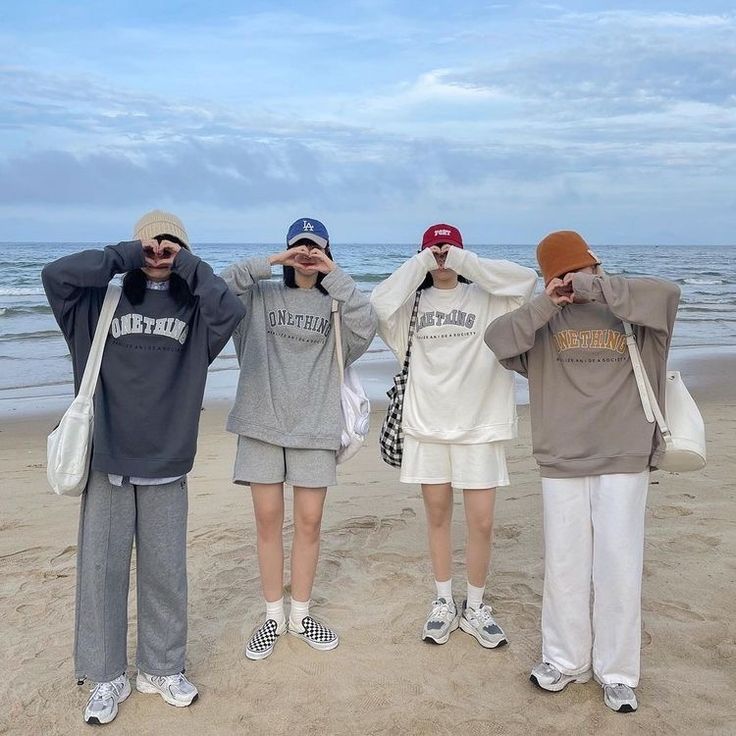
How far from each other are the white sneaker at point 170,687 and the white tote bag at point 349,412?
121cm

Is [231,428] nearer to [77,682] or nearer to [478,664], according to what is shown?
[77,682]

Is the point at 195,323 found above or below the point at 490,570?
above

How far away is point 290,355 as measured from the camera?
386cm

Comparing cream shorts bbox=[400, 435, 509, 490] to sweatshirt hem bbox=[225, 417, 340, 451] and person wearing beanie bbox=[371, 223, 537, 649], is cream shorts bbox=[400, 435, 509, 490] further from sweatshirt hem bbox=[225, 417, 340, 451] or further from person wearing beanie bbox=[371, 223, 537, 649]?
sweatshirt hem bbox=[225, 417, 340, 451]

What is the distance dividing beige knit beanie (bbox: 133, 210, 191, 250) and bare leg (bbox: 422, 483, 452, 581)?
65.8 inches

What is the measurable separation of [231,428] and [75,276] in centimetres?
109

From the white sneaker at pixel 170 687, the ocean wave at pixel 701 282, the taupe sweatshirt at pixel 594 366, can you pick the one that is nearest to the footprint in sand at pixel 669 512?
the taupe sweatshirt at pixel 594 366

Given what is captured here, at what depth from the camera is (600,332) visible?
11.4ft

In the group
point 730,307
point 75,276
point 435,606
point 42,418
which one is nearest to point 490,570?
point 435,606

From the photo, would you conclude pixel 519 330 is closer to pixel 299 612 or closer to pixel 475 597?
pixel 475 597

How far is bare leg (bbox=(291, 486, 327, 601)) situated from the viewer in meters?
3.91

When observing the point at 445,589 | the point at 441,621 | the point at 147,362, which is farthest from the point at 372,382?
the point at 147,362

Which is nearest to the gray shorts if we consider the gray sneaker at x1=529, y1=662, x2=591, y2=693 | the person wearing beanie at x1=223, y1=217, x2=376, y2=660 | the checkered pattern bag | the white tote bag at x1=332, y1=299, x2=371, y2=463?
the person wearing beanie at x1=223, y1=217, x2=376, y2=660

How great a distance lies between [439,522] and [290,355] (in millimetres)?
1128
